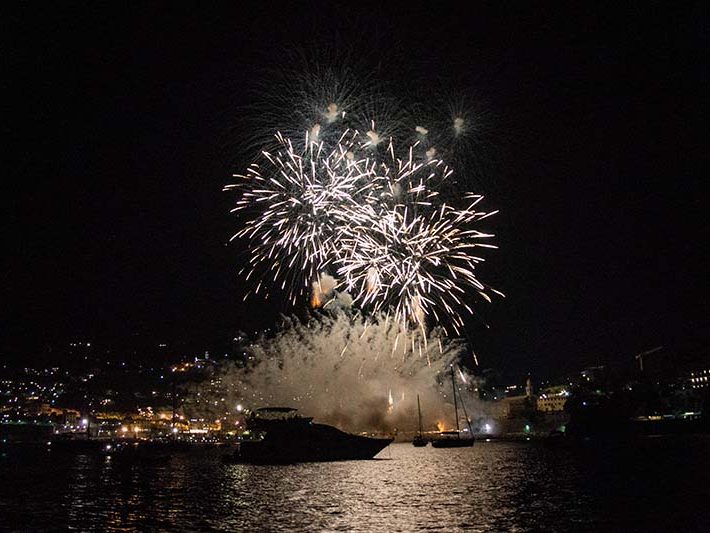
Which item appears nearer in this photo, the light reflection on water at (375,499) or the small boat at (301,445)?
the light reflection on water at (375,499)

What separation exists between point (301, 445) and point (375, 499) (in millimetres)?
33666

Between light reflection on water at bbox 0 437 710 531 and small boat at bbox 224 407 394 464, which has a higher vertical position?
small boat at bbox 224 407 394 464

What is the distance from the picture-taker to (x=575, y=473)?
46156mm

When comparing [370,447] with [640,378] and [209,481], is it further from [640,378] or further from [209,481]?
[640,378]

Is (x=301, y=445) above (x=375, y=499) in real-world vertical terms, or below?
above

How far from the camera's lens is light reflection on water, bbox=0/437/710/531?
24906 mm

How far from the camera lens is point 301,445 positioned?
211 feet

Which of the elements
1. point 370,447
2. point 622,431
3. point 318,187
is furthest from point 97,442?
point 622,431

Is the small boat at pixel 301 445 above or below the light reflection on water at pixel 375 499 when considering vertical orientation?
above

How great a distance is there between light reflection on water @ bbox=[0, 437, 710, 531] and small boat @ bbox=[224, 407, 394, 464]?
36.5 feet

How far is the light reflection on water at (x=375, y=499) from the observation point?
24906 mm

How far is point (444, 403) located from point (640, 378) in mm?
63806

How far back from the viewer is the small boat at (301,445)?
211 feet

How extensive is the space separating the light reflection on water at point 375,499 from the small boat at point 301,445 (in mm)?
11111
